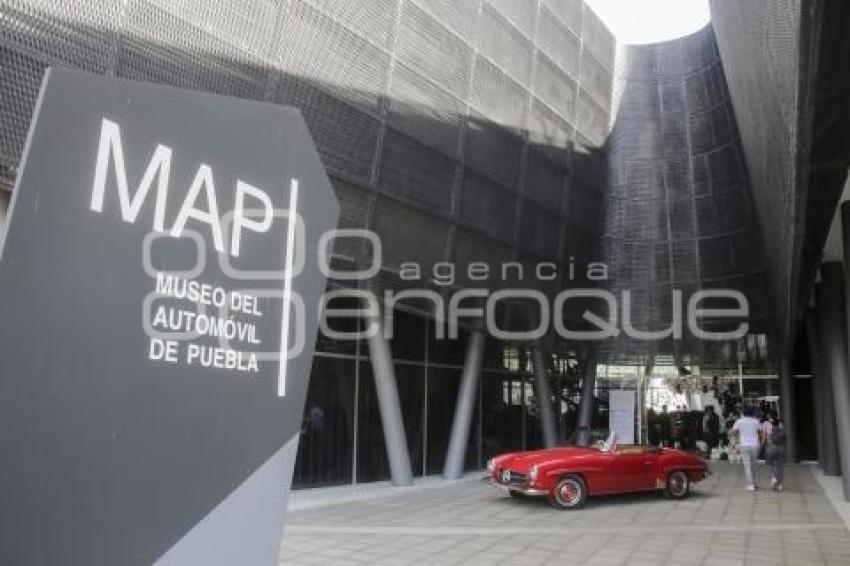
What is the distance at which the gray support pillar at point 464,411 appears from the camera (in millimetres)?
18344

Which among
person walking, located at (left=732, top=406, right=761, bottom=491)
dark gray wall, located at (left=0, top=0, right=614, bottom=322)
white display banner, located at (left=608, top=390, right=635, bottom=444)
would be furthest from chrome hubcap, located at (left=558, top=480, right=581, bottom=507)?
white display banner, located at (left=608, top=390, right=635, bottom=444)

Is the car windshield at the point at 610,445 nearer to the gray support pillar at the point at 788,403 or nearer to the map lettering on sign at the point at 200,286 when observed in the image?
the map lettering on sign at the point at 200,286

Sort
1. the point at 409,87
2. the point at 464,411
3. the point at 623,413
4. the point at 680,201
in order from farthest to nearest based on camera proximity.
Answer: the point at 680,201, the point at 623,413, the point at 464,411, the point at 409,87

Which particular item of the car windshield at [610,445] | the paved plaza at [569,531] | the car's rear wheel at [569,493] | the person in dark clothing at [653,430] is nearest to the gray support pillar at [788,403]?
the person in dark clothing at [653,430]

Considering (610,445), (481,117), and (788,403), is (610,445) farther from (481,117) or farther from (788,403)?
(788,403)

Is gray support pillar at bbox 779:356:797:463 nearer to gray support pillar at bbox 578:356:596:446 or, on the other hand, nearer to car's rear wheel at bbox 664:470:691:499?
gray support pillar at bbox 578:356:596:446

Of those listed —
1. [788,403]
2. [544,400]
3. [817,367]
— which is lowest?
[544,400]

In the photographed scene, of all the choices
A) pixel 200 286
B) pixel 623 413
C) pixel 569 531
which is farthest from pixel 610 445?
pixel 200 286

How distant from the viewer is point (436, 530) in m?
10.9

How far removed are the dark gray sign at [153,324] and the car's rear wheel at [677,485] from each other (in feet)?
42.7

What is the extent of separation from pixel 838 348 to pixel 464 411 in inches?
324

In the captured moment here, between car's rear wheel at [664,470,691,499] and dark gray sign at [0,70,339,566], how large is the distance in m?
13.0

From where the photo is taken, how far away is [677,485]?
14.4 meters

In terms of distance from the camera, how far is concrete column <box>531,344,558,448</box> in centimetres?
2233
